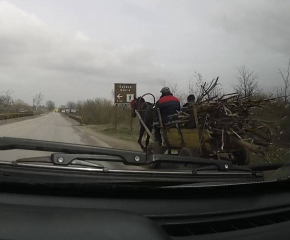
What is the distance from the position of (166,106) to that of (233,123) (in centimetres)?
182

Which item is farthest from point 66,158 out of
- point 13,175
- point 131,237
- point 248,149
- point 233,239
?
point 248,149

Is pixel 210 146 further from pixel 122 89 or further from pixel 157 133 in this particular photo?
pixel 157 133

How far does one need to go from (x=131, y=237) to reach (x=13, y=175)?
1014 millimetres

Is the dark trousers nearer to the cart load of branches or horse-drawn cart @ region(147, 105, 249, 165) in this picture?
horse-drawn cart @ region(147, 105, 249, 165)

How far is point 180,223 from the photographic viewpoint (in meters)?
2.21

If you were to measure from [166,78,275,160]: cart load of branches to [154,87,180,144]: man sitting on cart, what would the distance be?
656 millimetres

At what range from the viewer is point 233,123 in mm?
5008

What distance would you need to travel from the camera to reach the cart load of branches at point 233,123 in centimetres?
498

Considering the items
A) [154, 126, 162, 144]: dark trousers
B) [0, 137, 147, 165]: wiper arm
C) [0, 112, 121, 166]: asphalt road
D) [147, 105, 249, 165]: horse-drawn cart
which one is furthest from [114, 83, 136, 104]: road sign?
[154, 126, 162, 144]: dark trousers

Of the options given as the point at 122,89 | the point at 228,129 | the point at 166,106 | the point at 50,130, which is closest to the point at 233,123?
the point at 228,129

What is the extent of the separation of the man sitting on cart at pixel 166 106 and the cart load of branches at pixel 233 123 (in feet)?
2.15

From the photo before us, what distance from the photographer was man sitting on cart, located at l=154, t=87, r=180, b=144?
5.83m

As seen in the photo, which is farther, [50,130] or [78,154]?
[50,130]

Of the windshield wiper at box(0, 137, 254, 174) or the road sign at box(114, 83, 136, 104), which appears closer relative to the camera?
the windshield wiper at box(0, 137, 254, 174)
